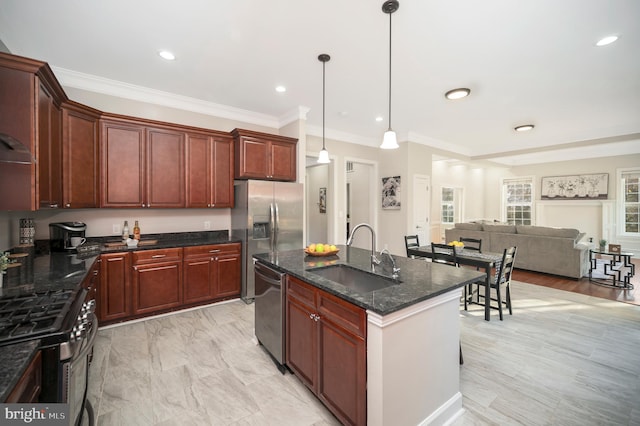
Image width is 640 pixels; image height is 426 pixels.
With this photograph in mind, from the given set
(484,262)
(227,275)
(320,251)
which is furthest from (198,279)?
(484,262)

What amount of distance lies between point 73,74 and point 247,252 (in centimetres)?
295

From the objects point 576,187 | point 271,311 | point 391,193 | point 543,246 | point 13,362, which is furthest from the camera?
point 576,187

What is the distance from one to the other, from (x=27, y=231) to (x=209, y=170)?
77.9 inches

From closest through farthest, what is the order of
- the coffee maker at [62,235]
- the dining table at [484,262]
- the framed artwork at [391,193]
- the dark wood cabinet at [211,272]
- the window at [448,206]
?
the coffee maker at [62,235] < the dining table at [484,262] < the dark wood cabinet at [211,272] < the framed artwork at [391,193] < the window at [448,206]

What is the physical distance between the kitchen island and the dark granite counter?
1320mm

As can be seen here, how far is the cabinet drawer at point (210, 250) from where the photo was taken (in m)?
3.53

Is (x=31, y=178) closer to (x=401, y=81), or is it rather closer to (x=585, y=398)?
(x=401, y=81)

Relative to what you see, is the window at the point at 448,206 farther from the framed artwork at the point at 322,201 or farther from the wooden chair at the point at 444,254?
the wooden chair at the point at 444,254

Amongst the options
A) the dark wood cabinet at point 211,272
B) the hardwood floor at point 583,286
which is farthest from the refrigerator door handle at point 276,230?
the hardwood floor at point 583,286

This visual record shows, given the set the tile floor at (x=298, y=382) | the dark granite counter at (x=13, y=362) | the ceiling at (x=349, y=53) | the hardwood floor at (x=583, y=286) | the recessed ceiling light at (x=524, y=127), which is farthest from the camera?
the recessed ceiling light at (x=524, y=127)

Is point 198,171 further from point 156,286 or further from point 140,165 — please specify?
point 156,286

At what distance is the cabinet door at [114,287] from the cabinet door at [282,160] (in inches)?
88.0

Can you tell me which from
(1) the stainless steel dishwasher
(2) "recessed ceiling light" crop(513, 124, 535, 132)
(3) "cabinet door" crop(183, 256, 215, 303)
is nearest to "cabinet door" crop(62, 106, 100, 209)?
(3) "cabinet door" crop(183, 256, 215, 303)

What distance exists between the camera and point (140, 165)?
3.42 m
